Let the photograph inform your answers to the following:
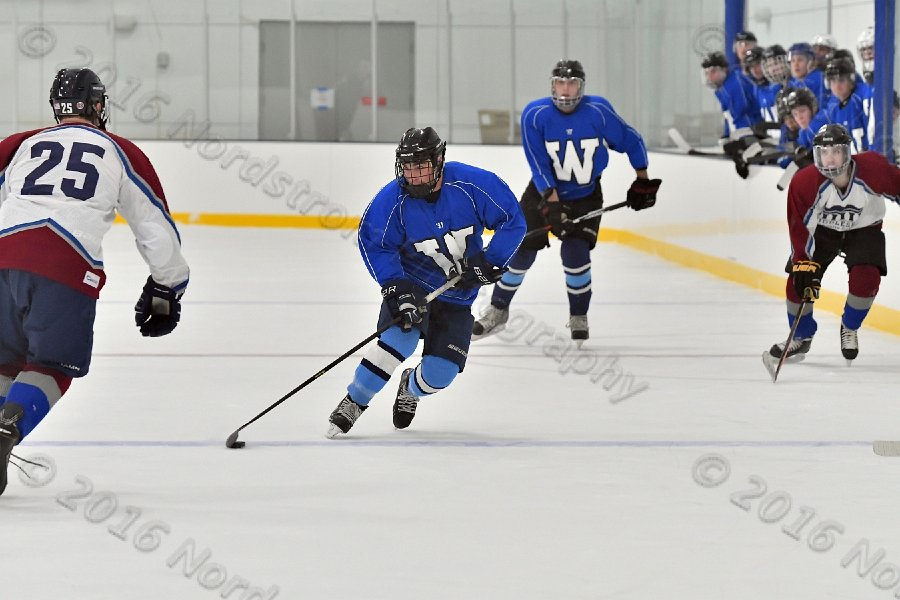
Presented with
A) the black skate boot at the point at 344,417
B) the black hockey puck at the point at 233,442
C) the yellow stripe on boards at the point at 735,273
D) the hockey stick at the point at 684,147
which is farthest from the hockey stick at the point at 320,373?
the hockey stick at the point at 684,147

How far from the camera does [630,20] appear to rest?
13.4 meters

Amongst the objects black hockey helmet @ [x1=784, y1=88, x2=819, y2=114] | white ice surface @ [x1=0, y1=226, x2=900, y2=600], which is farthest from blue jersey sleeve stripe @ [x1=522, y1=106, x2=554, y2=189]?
black hockey helmet @ [x1=784, y1=88, x2=819, y2=114]

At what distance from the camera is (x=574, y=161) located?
6.98m

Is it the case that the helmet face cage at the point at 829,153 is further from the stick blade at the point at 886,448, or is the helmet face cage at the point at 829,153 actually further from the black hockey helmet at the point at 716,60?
the black hockey helmet at the point at 716,60

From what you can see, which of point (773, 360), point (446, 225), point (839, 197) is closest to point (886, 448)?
point (446, 225)

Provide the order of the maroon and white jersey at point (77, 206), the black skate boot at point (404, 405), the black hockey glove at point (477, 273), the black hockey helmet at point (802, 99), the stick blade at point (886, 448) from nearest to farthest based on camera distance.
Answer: the maroon and white jersey at point (77, 206) < the stick blade at point (886, 448) < the black hockey glove at point (477, 273) < the black skate boot at point (404, 405) < the black hockey helmet at point (802, 99)

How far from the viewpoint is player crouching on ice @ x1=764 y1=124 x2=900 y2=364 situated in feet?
19.1

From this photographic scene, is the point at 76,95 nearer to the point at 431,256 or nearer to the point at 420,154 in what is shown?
the point at 420,154

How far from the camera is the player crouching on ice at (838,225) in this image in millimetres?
5836

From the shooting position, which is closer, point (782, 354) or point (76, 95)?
point (76, 95)

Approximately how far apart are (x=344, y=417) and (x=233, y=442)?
353mm

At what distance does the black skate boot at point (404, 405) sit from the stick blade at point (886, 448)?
1368mm

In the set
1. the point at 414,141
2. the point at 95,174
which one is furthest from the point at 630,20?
the point at 95,174

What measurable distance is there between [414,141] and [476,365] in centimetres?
198
